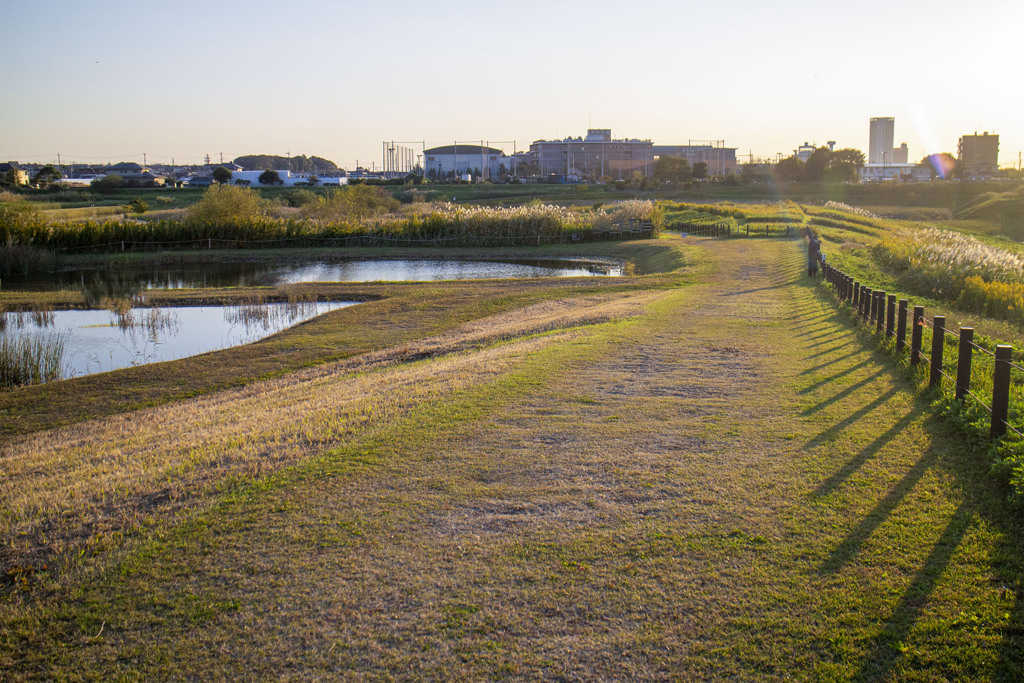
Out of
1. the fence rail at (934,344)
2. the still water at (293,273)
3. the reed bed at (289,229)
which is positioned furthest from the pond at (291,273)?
the fence rail at (934,344)

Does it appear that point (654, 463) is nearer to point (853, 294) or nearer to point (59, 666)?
point (59, 666)

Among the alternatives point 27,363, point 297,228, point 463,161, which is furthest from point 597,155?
point 27,363

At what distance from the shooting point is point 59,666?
168 inches

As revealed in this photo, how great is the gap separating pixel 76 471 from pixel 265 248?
32.7 m

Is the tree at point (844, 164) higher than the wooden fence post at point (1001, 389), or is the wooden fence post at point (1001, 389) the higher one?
the tree at point (844, 164)

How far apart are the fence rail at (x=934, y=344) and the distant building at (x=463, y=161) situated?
418 ft

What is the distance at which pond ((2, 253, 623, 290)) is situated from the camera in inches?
1094

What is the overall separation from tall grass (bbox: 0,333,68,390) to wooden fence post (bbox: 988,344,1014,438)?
1409 cm

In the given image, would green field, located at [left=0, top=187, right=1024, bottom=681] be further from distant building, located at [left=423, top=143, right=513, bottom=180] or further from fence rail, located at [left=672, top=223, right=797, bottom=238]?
distant building, located at [left=423, top=143, right=513, bottom=180]

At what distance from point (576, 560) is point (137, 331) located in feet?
52.6

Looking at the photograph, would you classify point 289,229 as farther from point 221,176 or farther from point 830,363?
point 221,176

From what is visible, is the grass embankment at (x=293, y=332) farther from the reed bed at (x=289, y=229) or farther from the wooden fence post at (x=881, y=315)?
the reed bed at (x=289, y=229)

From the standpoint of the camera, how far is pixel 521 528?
5781mm

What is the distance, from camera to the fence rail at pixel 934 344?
6926mm
